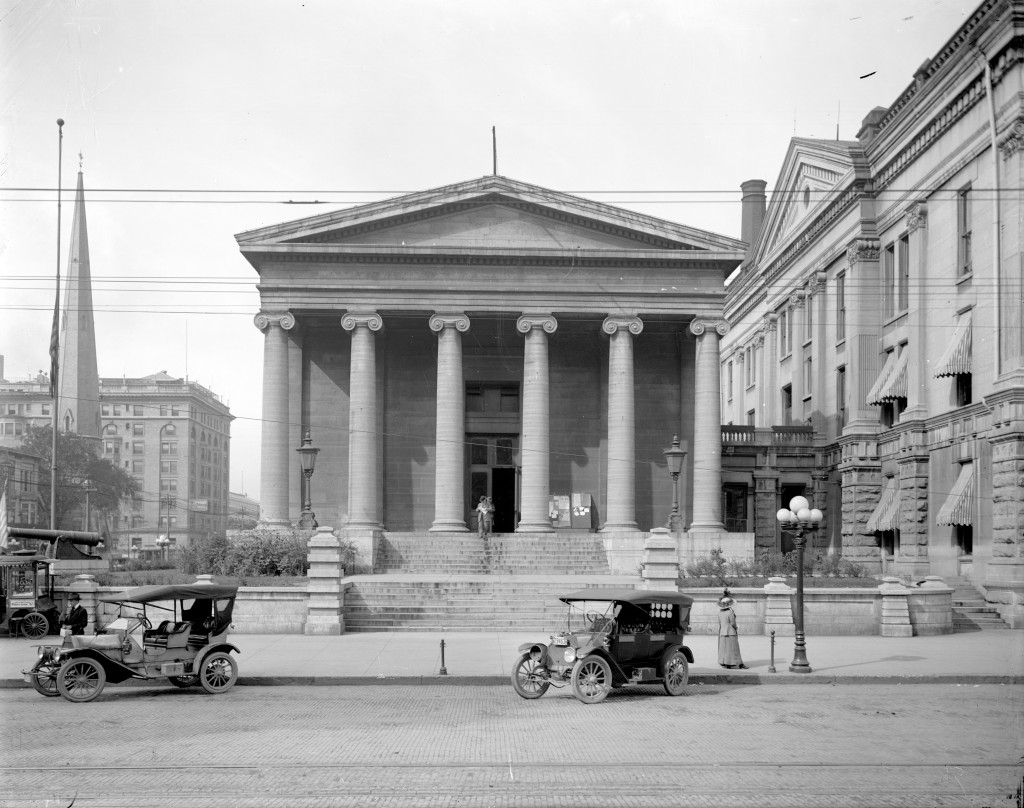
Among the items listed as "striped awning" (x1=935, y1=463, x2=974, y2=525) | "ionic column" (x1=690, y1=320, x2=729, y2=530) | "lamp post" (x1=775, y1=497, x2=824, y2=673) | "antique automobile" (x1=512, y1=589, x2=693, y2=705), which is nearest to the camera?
"antique automobile" (x1=512, y1=589, x2=693, y2=705)

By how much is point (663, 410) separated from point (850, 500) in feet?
29.1

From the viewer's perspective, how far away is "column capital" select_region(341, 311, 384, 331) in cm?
4131

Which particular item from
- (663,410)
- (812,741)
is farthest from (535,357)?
(812,741)

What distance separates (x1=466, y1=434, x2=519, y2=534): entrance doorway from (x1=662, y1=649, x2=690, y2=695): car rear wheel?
1073 inches

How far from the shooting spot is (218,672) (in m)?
18.9

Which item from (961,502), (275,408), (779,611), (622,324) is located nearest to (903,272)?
(622,324)

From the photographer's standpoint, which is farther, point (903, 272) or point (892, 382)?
point (903, 272)

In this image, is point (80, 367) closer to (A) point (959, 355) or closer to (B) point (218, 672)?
(A) point (959, 355)

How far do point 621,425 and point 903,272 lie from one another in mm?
13102

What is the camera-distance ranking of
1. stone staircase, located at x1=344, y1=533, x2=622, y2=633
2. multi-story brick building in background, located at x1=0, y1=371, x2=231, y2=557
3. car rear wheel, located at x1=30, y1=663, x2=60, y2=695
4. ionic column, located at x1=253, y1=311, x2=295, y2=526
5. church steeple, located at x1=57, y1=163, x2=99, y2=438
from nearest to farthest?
car rear wheel, located at x1=30, y1=663, x2=60, y2=695 < stone staircase, located at x1=344, y1=533, x2=622, y2=633 < ionic column, located at x1=253, y1=311, x2=295, y2=526 < church steeple, located at x1=57, y1=163, x2=99, y2=438 < multi-story brick building in background, located at x1=0, y1=371, x2=231, y2=557

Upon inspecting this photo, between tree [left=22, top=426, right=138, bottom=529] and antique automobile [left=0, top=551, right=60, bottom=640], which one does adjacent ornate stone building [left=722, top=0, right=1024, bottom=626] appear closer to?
antique automobile [left=0, top=551, right=60, bottom=640]

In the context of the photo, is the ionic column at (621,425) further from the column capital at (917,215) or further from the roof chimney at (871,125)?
the roof chimney at (871,125)

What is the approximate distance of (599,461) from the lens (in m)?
45.2

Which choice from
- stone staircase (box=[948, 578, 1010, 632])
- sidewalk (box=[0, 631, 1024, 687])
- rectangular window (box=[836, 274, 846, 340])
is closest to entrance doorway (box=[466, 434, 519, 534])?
rectangular window (box=[836, 274, 846, 340])
